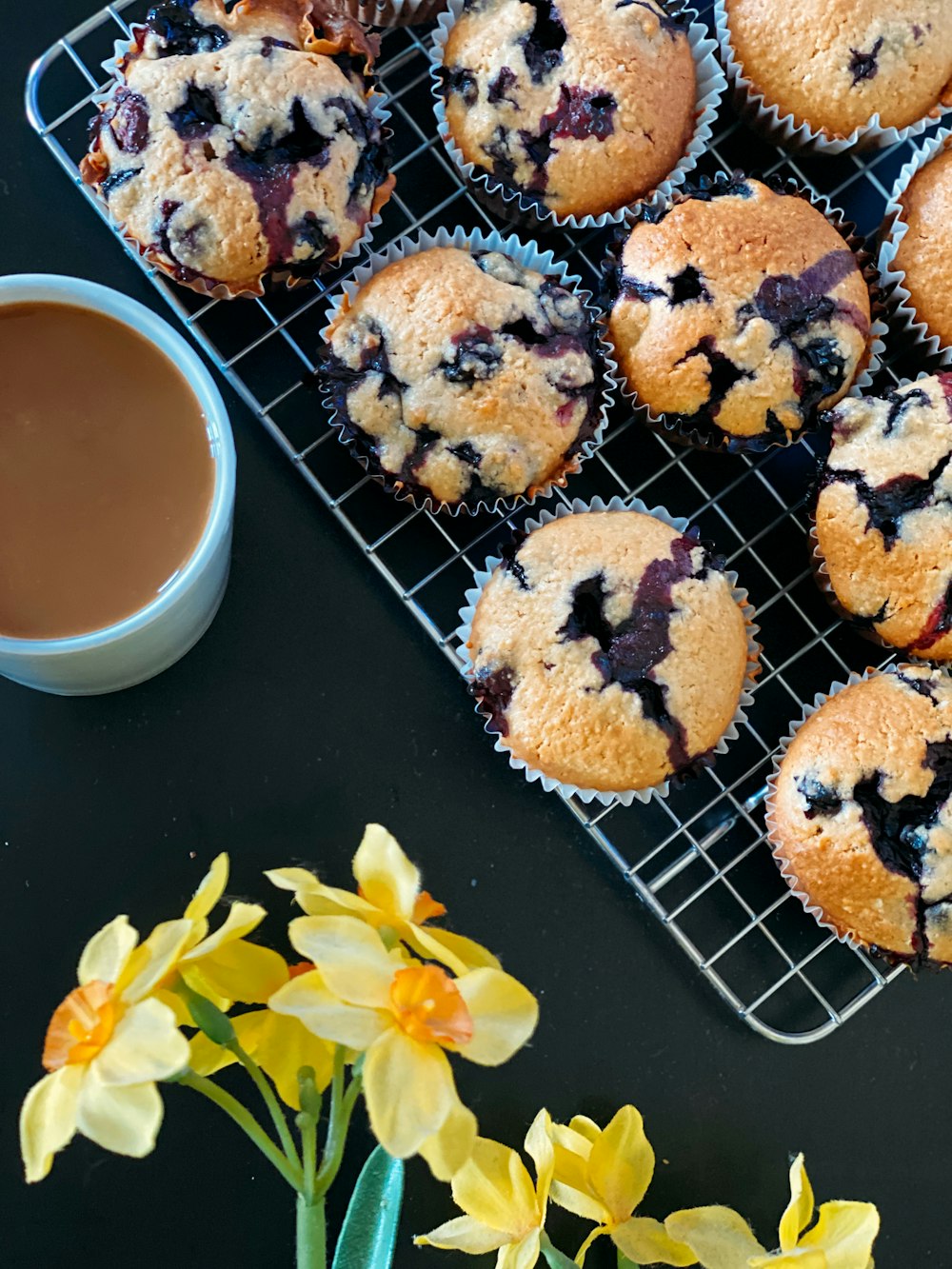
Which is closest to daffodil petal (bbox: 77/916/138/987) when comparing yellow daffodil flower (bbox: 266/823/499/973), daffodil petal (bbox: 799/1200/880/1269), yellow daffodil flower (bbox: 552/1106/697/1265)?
yellow daffodil flower (bbox: 266/823/499/973)

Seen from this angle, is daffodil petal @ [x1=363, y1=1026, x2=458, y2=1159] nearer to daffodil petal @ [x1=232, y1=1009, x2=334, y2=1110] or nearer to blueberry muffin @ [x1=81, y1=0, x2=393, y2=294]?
daffodil petal @ [x1=232, y1=1009, x2=334, y2=1110]

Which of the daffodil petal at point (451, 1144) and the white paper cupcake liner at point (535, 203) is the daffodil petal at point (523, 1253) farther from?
the white paper cupcake liner at point (535, 203)

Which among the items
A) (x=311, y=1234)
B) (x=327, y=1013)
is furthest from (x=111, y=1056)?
(x=311, y=1234)

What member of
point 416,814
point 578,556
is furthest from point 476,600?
point 416,814

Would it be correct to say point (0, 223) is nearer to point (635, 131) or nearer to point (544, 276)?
point (544, 276)

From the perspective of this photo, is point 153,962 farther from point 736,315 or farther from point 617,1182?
point 736,315

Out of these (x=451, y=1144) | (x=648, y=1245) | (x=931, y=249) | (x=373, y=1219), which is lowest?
(x=373, y=1219)
